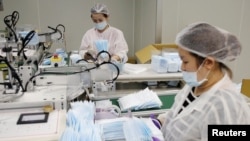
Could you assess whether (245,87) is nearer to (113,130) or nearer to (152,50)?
(152,50)

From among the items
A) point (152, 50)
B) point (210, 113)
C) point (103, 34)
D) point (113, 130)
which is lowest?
point (113, 130)

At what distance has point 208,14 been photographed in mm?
3033

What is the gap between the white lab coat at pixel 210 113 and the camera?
3.28 ft

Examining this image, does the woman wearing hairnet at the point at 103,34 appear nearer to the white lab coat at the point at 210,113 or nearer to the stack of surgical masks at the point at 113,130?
the stack of surgical masks at the point at 113,130

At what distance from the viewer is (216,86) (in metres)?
1.08

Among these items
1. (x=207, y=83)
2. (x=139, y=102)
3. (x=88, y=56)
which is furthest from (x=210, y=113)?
(x=88, y=56)

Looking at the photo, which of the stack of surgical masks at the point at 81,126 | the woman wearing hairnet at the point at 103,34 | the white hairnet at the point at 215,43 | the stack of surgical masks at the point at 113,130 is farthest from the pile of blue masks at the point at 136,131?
the woman wearing hairnet at the point at 103,34

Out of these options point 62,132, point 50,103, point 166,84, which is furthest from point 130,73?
point 62,132

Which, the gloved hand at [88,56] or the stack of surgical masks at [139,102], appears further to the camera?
the gloved hand at [88,56]

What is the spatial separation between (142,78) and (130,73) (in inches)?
6.2

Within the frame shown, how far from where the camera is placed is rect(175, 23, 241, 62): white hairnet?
1.08 m

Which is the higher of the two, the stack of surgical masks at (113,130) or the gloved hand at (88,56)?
→ the gloved hand at (88,56)

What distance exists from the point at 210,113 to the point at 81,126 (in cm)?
61

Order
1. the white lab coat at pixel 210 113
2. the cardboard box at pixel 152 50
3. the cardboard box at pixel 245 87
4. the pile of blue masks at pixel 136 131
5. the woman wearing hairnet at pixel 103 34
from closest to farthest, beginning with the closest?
the white lab coat at pixel 210 113 → the pile of blue masks at pixel 136 131 → the cardboard box at pixel 245 87 → the woman wearing hairnet at pixel 103 34 → the cardboard box at pixel 152 50
